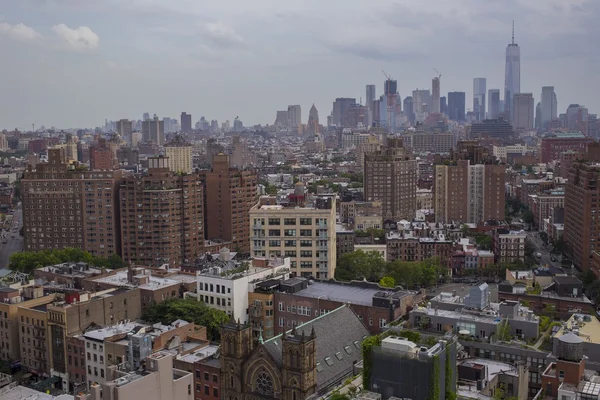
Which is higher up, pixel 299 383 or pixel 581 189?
pixel 581 189

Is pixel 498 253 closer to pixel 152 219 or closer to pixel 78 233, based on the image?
pixel 152 219

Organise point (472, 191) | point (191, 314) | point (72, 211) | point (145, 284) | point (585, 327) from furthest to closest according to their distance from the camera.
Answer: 1. point (472, 191)
2. point (72, 211)
3. point (145, 284)
4. point (191, 314)
5. point (585, 327)

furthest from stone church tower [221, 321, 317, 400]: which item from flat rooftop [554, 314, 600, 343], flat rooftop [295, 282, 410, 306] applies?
flat rooftop [554, 314, 600, 343]

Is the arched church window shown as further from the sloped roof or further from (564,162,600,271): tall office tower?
(564,162,600,271): tall office tower

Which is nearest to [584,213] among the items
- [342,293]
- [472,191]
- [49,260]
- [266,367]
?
[472,191]

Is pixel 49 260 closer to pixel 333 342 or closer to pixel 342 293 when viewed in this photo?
pixel 342 293

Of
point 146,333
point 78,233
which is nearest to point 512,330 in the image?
point 146,333

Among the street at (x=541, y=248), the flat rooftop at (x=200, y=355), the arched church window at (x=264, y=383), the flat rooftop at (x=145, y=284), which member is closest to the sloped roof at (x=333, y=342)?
the arched church window at (x=264, y=383)
